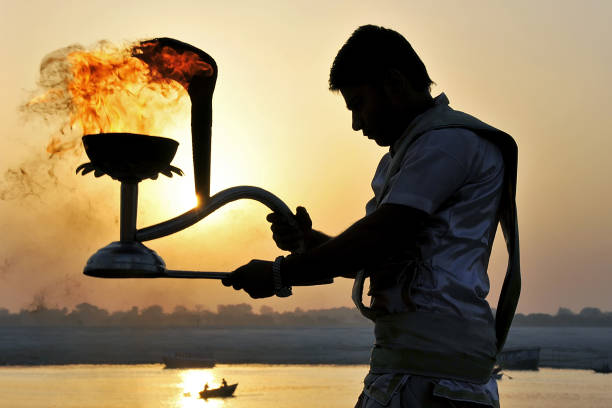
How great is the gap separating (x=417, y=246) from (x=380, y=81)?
60 cm

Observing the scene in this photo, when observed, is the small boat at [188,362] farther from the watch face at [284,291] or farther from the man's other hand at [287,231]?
the watch face at [284,291]

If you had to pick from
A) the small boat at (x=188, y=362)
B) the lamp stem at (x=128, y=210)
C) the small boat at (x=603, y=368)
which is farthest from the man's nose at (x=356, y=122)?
the small boat at (x=603, y=368)

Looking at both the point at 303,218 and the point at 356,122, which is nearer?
the point at 356,122

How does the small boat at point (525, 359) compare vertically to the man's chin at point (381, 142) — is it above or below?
below

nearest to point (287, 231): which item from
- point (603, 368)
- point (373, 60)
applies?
point (373, 60)

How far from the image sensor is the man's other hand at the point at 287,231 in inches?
130

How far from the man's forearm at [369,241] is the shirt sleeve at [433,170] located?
0.13 ft

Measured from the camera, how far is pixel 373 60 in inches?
116

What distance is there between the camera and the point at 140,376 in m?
158

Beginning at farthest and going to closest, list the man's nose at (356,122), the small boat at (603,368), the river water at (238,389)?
the small boat at (603,368) < the river water at (238,389) < the man's nose at (356,122)

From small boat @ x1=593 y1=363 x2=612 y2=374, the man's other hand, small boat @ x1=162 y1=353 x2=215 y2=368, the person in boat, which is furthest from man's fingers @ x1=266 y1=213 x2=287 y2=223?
small boat @ x1=593 y1=363 x2=612 y2=374

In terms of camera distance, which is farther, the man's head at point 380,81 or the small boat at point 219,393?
the small boat at point 219,393

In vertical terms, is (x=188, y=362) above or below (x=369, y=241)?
below

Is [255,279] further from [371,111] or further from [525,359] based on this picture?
[525,359]
